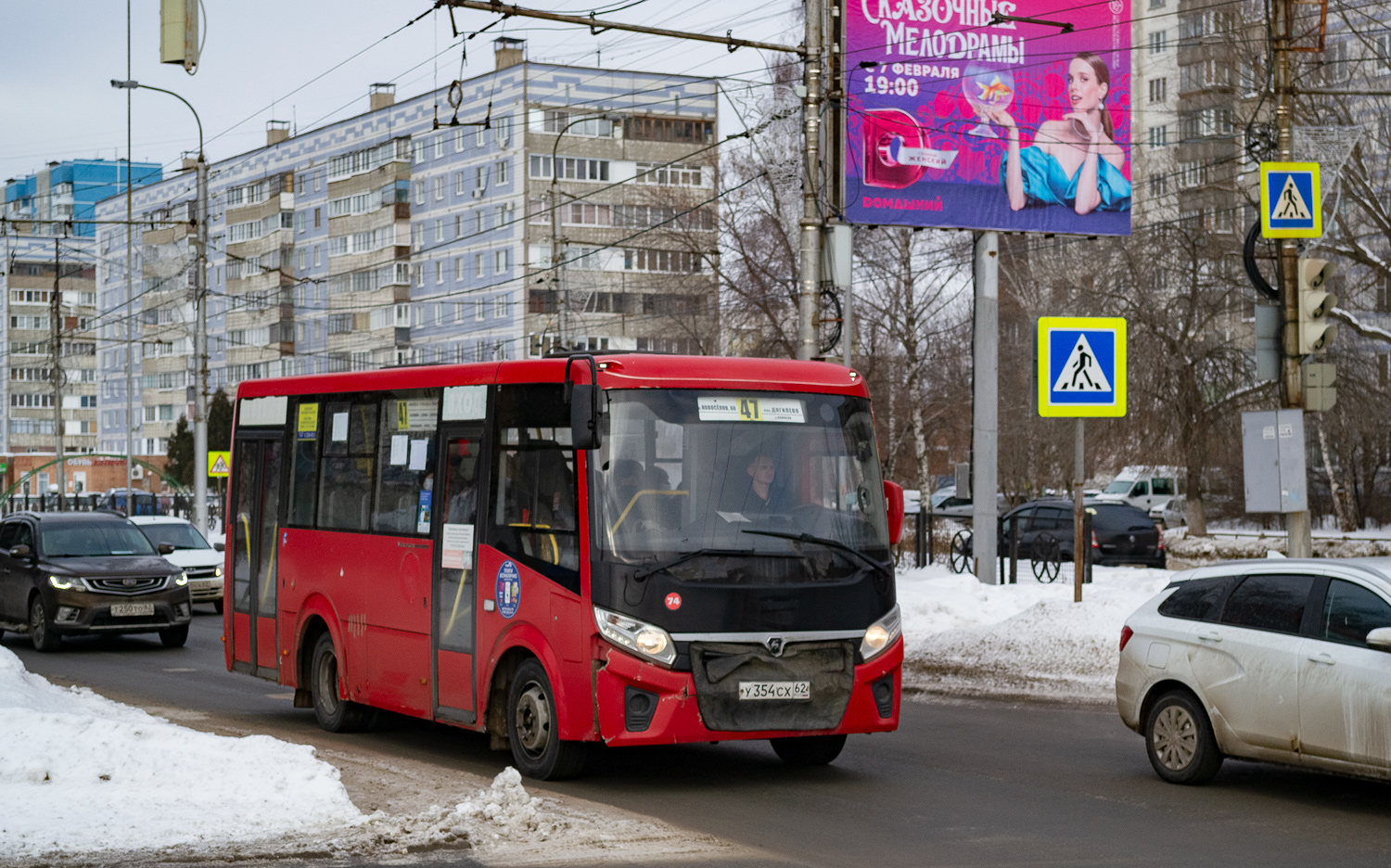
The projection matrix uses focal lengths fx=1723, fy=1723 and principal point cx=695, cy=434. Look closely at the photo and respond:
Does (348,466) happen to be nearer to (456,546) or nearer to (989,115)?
(456,546)

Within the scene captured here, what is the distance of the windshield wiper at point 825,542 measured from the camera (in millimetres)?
10281

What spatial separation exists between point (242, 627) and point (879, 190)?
13037 mm

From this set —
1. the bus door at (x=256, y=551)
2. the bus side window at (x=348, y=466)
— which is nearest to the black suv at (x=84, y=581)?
the bus door at (x=256, y=551)

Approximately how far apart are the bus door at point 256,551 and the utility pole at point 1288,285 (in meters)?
9.93

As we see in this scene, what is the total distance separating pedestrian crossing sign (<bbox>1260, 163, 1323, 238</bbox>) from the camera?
17.3m

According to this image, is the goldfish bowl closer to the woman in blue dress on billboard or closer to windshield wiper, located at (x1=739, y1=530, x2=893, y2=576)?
the woman in blue dress on billboard

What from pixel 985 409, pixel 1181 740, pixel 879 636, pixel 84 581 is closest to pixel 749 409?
pixel 879 636

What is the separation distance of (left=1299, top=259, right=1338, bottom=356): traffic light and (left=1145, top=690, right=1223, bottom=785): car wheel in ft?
24.9

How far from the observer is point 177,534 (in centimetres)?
2772

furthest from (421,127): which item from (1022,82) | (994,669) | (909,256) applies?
(994,669)

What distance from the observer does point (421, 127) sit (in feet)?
261

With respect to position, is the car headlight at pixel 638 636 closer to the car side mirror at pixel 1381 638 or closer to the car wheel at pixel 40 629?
the car side mirror at pixel 1381 638

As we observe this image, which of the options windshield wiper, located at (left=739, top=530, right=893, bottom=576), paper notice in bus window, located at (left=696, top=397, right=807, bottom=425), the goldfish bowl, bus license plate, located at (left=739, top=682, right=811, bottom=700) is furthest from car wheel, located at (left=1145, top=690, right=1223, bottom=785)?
the goldfish bowl

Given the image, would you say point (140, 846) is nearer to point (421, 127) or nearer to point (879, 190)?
point (879, 190)
